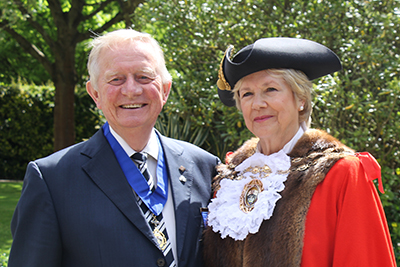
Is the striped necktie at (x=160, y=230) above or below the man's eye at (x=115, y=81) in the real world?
below

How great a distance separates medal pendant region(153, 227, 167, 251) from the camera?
78.3 inches

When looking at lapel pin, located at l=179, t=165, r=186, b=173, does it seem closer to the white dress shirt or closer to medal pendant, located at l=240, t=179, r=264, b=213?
the white dress shirt

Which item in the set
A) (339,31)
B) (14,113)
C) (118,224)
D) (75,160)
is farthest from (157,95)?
(14,113)

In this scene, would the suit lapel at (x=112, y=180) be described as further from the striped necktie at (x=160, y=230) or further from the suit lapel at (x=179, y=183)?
the suit lapel at (x=179, y=183)

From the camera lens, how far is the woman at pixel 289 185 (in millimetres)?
1736

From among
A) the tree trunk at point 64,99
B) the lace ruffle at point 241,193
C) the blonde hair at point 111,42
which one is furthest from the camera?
the tree trunk at point 64,99

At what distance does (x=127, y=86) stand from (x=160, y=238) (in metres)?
0.83

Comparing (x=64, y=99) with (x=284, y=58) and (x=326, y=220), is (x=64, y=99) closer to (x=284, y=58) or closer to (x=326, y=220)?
(x=284, y=58)

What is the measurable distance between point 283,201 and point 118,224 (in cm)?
82

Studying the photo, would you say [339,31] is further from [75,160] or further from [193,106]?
[75,160]

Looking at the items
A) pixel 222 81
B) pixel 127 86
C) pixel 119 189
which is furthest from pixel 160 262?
pixel 222 81

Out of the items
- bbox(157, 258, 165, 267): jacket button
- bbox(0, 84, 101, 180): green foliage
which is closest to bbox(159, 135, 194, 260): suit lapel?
bbox(157, 258, 165, 267): jacket button

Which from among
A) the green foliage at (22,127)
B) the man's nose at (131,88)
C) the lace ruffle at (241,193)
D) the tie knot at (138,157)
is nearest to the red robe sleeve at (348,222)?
the lace ruffle at (241,193)

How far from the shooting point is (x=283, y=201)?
1909 millimetres
